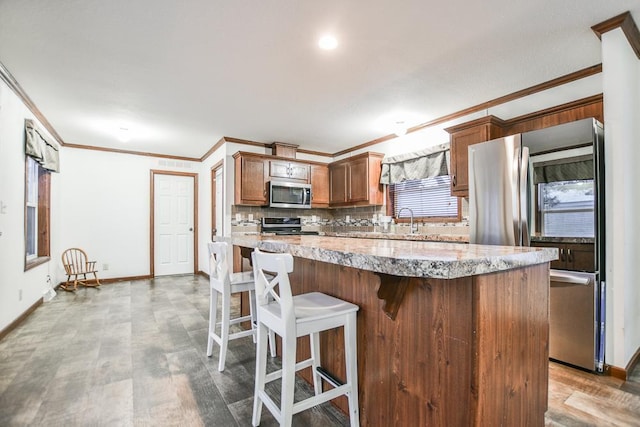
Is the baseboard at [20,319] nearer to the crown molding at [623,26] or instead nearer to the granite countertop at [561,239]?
the granite countertop at [561,239]

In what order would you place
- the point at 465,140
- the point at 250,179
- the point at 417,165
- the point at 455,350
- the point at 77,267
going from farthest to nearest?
the point at 77,267 → the point at 250,179 → the point at 417,165 → the point at 465,140 → the point at 455,350

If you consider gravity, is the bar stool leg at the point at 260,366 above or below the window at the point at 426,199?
below

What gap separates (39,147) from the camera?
3.76 m

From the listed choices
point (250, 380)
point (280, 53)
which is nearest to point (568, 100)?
point (280, 53)

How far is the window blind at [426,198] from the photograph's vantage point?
162 inches

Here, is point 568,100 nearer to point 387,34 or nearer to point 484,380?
point 387,34

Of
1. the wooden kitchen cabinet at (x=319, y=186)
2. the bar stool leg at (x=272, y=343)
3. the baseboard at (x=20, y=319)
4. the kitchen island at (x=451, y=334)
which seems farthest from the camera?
the wooden kitchen cabinet at (x=319, y=186)

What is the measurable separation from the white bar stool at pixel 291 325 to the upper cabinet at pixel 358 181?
3.32m

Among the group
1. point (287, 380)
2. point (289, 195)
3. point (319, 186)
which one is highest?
point (319, 186)

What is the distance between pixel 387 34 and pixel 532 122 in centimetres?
199

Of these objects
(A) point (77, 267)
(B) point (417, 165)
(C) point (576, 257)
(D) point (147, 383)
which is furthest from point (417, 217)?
(A) point (77, 267)

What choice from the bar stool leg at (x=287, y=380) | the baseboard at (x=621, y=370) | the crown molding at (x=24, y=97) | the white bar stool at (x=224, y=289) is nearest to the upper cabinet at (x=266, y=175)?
the white bar stool at (x=224, y=289)

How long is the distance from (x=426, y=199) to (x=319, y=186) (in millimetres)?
1936

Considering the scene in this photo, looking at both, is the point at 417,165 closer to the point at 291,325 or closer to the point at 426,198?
the point at 426,198
